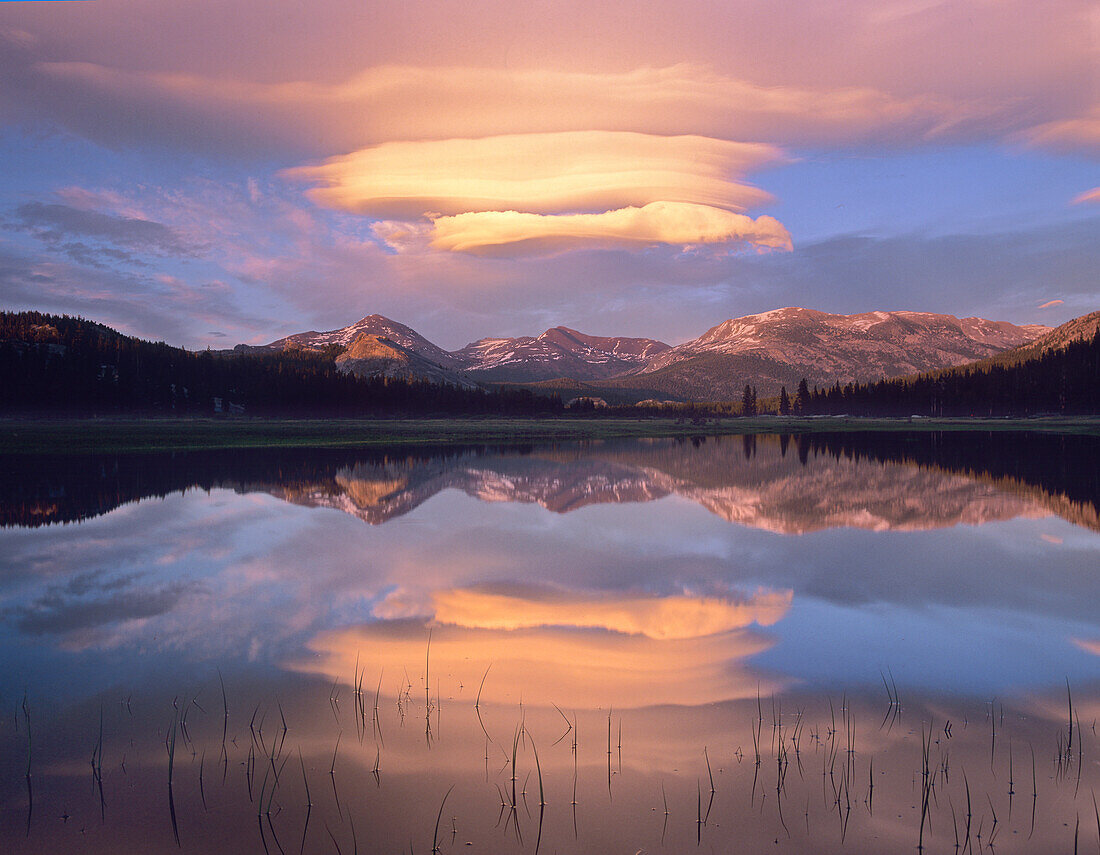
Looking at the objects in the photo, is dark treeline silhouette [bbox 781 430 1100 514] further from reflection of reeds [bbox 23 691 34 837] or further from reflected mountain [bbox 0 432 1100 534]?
reflection of reeds [bbox 23 691 34 837]

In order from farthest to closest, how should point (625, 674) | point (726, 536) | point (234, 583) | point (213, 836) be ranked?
point (726, 536)
point (234, 583)
point (625, 674)
point (213, 836)

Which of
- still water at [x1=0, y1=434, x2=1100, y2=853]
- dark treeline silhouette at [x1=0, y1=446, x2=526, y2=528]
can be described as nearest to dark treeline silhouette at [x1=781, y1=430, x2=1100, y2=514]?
still water at [x1=0, y1=434, x2=1100, y2=853]

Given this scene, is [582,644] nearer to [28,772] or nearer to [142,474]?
[28,772]

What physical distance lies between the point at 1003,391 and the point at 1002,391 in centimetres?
26

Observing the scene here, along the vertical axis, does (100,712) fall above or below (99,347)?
below

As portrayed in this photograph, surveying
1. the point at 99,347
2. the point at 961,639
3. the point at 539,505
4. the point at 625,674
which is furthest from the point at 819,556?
the point at 99,347

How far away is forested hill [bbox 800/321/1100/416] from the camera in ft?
447

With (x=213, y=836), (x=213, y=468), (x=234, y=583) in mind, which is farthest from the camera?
(x=213, y=468)

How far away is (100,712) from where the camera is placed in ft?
28.4

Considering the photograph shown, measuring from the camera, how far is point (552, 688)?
9.27 metres

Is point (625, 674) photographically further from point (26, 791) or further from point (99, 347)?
point (99, 347)

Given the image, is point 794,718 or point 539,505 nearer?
point 794,718

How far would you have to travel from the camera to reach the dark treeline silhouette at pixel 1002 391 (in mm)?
136250

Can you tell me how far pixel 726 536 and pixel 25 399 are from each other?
14934 cm
